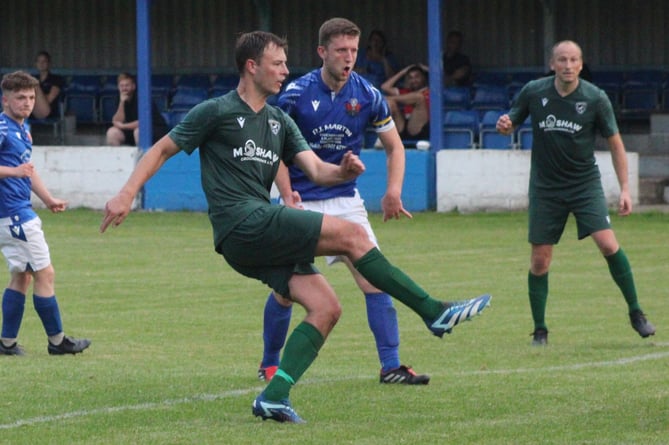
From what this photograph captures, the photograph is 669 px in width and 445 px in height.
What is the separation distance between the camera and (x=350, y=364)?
9.42 meters

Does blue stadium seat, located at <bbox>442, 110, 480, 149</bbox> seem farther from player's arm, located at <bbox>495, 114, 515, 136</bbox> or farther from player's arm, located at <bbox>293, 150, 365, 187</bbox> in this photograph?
player's arm, located at <bbox>293, 150, 365, 187</bbox>

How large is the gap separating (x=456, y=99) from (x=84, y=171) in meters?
6.42

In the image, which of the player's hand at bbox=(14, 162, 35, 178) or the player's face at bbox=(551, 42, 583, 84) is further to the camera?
the player's face at bbox=(551, 42, 583, 84)

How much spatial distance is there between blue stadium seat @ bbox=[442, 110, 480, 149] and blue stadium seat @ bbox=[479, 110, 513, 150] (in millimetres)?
209

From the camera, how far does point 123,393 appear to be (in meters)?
7.93

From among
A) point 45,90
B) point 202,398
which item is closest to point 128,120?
point 45,90

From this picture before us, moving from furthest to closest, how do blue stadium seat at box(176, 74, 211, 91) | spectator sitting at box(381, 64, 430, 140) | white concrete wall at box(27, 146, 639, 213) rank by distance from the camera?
blue stadium seat at box(176, 74, 211, 91)
spectator sitting at box(381, 64, 430, 140)
white concrete wall at box(27, 146, 639, 213)

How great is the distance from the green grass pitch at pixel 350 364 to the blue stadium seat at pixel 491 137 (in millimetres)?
6111

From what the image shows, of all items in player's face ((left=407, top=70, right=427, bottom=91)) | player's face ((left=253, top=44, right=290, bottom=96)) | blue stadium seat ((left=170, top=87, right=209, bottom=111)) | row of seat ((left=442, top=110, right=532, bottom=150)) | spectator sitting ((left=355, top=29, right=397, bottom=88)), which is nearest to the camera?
player's face ((left=253, top=44, right=290, bottom=96))

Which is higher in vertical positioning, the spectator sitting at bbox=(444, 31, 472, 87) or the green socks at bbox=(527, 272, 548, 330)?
the spectator sitting at bbox=(444, 31, 472, 87)

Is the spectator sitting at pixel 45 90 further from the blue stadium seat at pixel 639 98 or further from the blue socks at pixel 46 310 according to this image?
the blue socks at pixel 46 310

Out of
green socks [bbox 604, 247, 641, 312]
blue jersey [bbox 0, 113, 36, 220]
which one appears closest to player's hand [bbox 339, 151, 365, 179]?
blue jersey [bbox 0, 113, 36, 220]

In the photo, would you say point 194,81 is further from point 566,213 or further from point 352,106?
point 352,106

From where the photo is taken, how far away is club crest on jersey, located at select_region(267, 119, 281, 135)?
7.19 meters
